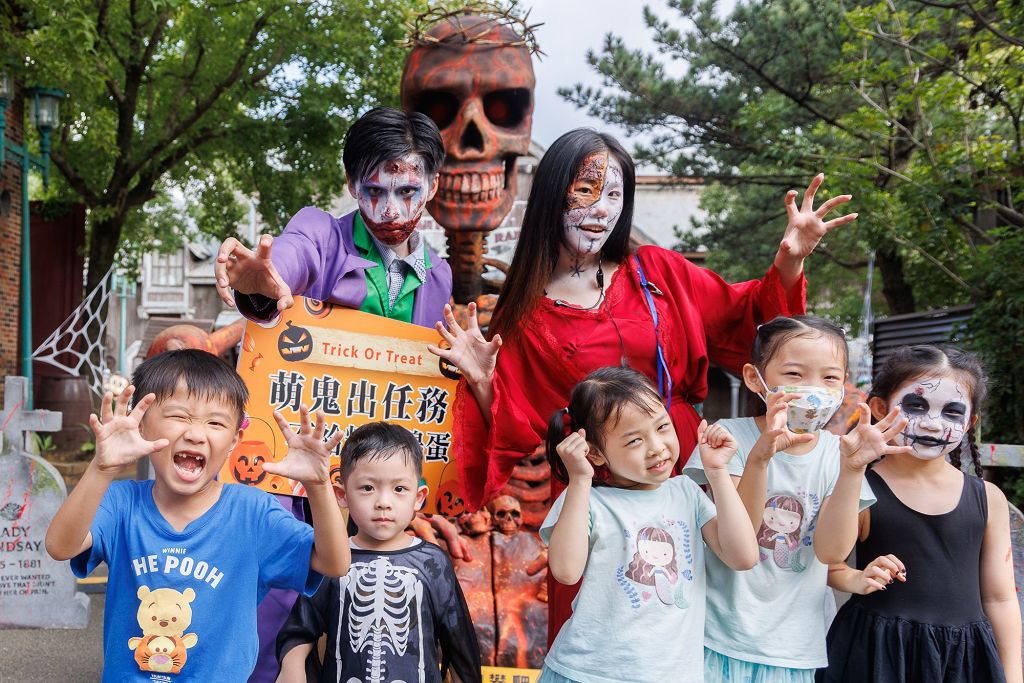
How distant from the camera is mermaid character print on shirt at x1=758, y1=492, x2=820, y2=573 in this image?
2.41 metres

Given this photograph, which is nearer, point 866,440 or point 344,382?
point 866,440

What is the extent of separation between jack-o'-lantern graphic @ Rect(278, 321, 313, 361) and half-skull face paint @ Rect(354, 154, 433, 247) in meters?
0.43

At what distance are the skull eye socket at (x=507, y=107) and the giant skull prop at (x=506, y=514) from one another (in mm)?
1702

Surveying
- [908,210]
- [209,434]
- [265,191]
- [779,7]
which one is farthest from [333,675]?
[265,191]

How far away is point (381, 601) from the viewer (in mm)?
2457

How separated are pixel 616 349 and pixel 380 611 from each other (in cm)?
105

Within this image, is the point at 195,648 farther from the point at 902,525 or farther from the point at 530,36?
the point at 530,36

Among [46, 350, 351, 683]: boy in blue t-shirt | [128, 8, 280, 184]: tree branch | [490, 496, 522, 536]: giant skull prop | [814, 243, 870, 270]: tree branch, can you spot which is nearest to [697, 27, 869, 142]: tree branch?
[814, 243, 870, 270]: tree branch

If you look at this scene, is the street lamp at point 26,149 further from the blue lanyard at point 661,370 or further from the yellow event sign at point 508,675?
the blue lanyard at point 661,370

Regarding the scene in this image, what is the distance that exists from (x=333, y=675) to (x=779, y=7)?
32.9ft

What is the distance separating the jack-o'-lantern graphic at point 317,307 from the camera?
3043 mm

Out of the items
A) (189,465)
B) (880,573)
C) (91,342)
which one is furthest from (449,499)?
(91,342)

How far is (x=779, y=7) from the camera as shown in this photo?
10453 millimetres

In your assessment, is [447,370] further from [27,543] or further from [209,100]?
[209,100]
